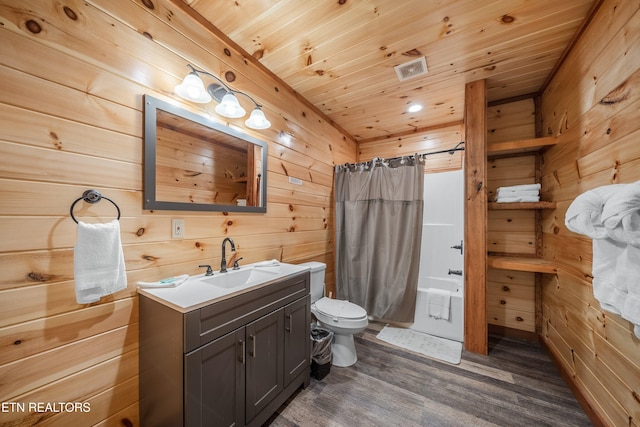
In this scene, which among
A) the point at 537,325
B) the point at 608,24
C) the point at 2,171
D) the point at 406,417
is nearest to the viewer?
the point at 2,171

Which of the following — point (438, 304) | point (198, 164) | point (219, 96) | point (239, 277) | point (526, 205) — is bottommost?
point (438, 304)

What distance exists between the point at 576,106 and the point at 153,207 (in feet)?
9.46

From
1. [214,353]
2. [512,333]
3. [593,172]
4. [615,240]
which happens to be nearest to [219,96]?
[214,353]

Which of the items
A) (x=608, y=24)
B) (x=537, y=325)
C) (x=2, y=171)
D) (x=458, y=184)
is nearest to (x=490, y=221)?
(x=458, y=184)

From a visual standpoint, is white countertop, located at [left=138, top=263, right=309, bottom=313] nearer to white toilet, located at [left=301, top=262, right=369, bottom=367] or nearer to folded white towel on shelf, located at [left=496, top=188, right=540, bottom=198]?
white toilet, located at [left=301, top=262, right=369, bottom=367]

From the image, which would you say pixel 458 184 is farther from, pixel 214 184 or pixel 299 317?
pixel 214 184

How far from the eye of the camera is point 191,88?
1.34 m

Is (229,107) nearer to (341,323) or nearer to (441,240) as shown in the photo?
(341,323)

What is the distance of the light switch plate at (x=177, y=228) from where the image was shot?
1.36 m

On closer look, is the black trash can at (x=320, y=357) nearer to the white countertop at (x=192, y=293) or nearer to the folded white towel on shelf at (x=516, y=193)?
the white countertop at (x=192, y=293)

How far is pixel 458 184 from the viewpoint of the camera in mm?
2662

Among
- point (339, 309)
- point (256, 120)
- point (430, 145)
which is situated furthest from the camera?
point (430, 145)

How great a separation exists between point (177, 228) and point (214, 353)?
0.73 metres

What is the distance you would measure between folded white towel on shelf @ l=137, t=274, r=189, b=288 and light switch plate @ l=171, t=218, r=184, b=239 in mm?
236
